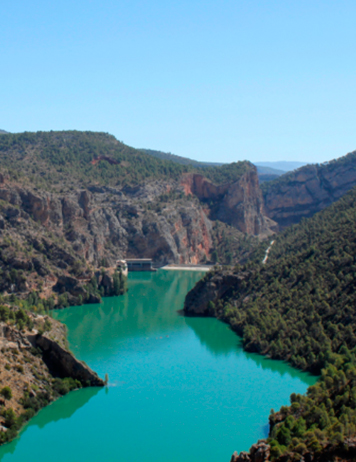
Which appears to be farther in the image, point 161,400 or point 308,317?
point 308,317

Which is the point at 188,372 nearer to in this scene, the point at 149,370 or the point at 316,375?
the point at 149,370

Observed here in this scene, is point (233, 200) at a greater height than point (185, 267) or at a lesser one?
greater

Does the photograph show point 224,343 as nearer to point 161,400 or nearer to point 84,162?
point 161,400

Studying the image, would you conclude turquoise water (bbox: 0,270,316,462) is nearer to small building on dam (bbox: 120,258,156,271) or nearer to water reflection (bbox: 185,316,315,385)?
water reflection (bbox: 185,316,315,385)

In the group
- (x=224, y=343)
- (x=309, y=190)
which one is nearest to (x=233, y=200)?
(x=309, y=190)

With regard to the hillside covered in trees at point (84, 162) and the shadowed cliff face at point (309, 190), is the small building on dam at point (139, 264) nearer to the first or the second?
the hillside covered in trees at point (84, 162)

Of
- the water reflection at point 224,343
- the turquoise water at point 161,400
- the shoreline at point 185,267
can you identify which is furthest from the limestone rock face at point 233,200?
the turquoise water at point 161,400
